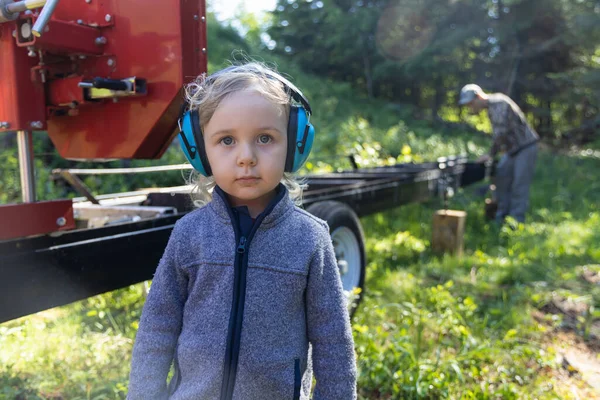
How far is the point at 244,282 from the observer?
4.99 feet

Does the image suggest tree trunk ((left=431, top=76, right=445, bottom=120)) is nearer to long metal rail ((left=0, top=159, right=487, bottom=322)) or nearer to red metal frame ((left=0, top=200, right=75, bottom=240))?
long metal rail ((left=0, top=159, right=487, bottom=322))

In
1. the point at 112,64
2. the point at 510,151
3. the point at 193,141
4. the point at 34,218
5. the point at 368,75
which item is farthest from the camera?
the point at 368,75

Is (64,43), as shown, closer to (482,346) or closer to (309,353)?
(309,353)

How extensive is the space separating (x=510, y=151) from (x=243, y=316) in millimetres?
7053

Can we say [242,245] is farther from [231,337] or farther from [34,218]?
[34,218]

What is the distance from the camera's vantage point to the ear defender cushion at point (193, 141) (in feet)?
5.28

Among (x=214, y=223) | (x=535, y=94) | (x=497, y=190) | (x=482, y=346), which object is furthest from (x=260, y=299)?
(x=535, y=94)

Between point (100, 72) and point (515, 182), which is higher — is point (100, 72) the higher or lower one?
the higher one

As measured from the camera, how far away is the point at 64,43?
2.49 metres

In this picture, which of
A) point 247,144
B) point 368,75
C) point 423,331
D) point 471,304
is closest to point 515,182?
point 471,304

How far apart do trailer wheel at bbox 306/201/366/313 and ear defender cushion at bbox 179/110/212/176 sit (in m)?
1.80

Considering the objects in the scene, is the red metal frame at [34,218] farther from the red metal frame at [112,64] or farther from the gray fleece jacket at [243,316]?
the gray fleece jacket at [243,316]

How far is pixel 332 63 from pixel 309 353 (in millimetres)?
25051

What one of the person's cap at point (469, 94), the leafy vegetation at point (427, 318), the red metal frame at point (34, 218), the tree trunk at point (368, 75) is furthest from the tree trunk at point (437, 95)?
the red metal frame at point (34, 218)
